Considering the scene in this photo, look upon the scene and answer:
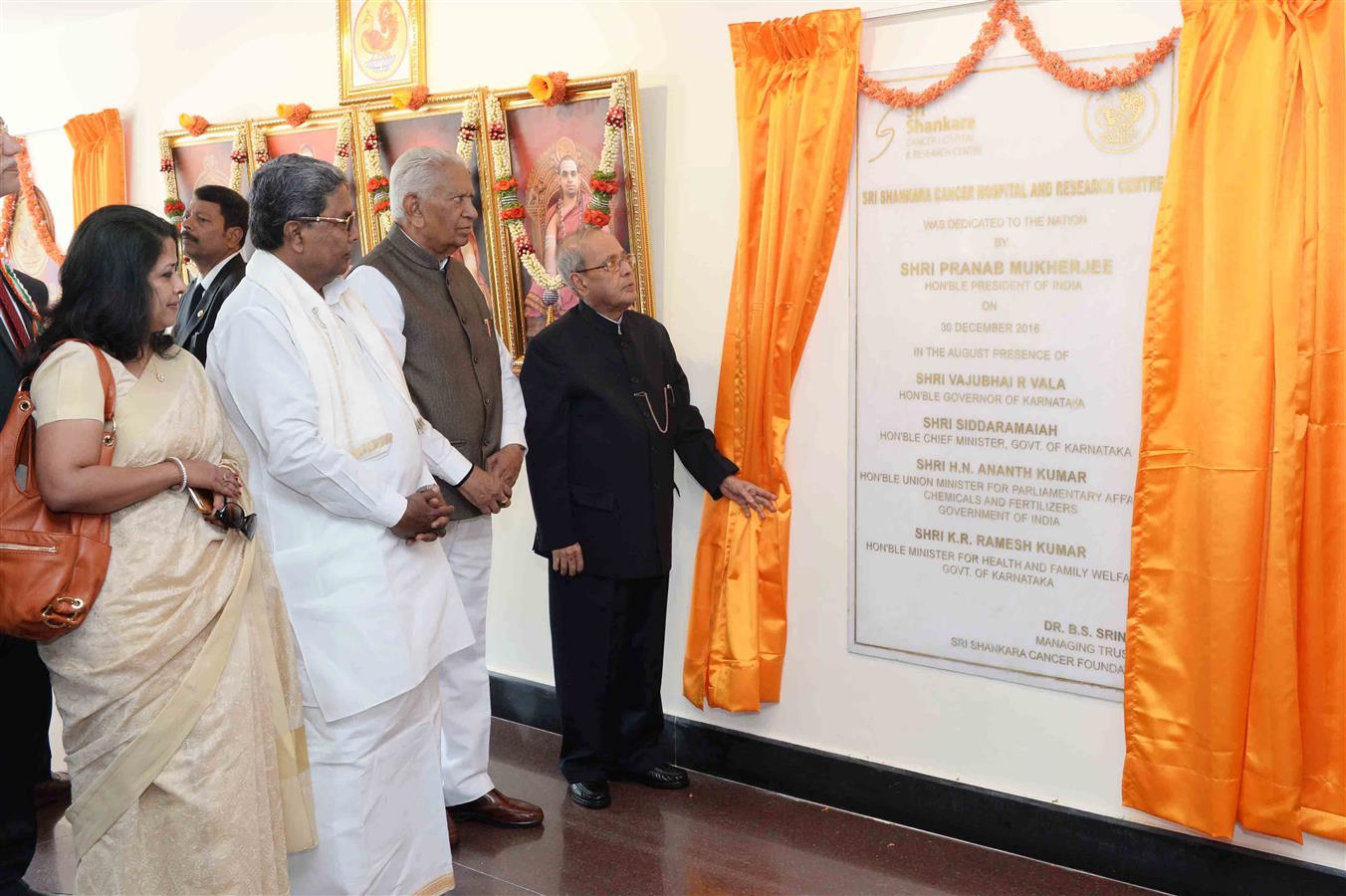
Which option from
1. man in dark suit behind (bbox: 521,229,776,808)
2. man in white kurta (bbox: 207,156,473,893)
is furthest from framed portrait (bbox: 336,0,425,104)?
man in white kurta (bbox: 207,156,473,893)

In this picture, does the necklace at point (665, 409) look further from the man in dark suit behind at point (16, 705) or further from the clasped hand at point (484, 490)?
the man in dark suit behind at point (16, 705)

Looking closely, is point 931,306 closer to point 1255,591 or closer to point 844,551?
point 844,551

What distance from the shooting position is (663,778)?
3.76 meters

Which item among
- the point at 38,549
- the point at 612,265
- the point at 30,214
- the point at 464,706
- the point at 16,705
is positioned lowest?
the point at 464,706

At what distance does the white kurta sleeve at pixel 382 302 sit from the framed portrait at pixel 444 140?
0.93 metres

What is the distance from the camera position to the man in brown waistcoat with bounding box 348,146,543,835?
10.9 feet

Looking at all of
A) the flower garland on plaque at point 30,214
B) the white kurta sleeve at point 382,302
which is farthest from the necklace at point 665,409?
the flower garland on plaque at point 30,214

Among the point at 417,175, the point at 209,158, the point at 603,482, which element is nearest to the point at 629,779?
the point at 603,482

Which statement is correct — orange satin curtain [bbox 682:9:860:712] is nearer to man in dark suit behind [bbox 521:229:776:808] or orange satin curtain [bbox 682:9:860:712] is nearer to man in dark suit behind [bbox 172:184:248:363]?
man in dark suit behind [bbox 521:229:776:808]

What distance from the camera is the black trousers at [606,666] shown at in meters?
3.63

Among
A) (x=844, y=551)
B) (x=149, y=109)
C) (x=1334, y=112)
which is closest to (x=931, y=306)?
(x=844, y=551)

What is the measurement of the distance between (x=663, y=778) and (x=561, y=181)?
80.5 inches

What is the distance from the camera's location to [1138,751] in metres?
3.01

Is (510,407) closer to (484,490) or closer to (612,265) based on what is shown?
(484,490)
